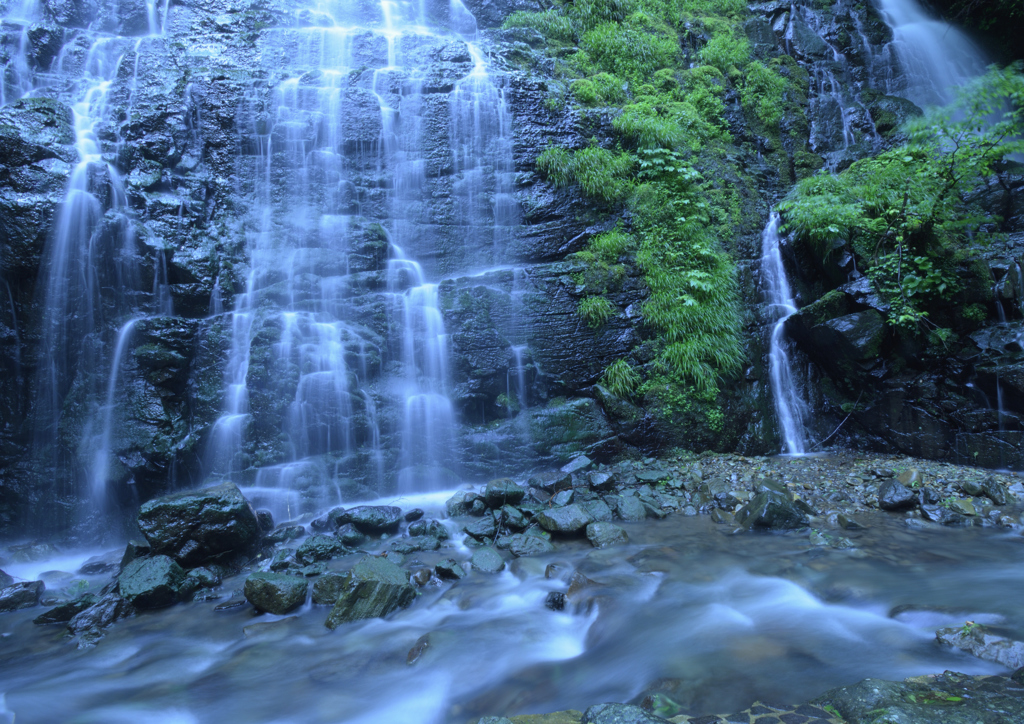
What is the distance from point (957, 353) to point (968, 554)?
3.88m

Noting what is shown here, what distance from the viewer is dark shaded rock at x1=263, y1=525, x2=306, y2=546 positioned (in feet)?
20.2

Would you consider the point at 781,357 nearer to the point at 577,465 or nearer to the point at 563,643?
the point at 577,465

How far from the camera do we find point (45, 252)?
7512mm

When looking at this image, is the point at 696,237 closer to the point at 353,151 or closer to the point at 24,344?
the point at 353,151

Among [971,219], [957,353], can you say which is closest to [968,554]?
[957,353]

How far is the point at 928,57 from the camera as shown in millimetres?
13477

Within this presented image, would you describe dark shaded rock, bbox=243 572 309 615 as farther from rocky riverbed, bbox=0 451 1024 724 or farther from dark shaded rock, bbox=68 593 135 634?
dark shaded rock, bbox=68 593 135 634

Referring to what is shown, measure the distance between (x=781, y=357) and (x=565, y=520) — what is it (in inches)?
215

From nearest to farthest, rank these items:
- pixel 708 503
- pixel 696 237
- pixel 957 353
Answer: pixel 708 503 < pixel 957 353 < pixel 696 237

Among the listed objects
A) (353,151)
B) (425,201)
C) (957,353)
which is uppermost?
(353,151)

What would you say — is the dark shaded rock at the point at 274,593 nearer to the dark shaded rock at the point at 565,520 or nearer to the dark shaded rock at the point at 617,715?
the dark shaded rock at the point at 565,520

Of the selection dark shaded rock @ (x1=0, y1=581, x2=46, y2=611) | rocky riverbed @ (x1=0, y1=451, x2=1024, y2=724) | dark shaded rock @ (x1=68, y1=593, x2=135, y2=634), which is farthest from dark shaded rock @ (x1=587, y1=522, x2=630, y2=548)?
dark shaded rock @ (x1=0, y1=581, x2=46, y2=611)

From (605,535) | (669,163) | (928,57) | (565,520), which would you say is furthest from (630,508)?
(928,57)

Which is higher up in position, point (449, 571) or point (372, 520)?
point (372, 520)
